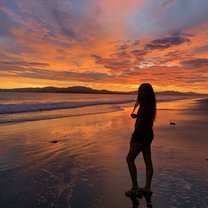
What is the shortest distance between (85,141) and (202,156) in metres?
4.73

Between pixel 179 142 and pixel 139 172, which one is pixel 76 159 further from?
pixel 179 142

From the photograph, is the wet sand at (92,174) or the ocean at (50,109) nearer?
the wet sand at (92,174)

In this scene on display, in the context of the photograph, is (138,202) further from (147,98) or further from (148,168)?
(147,98)

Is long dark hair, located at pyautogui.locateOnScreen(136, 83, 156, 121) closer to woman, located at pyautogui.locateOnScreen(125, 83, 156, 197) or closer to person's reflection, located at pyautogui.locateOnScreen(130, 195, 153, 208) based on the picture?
woman, located at pyautogui.locateOnScreen(125, 83, 156, 197)

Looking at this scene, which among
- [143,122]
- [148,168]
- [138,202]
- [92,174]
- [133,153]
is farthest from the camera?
[92,174]

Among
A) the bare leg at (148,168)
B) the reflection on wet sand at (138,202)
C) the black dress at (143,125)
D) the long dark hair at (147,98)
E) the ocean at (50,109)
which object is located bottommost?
the ocean at (50,109)

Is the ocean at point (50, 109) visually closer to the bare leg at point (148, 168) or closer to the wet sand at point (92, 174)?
the wet sand at point (92, 174)

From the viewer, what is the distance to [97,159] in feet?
25.0

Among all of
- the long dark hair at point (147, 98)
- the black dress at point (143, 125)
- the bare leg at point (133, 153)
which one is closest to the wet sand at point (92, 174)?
the bare leg at point (133, 153)

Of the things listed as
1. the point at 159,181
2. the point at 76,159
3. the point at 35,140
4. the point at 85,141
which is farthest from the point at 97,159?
the point at 35,140

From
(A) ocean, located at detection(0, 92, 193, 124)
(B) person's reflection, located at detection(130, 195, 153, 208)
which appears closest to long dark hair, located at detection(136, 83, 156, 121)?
(B) person's reflection, located at detection(130, 195, 153, 208)

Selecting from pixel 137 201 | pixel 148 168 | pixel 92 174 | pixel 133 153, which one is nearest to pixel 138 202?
pixel 137 201

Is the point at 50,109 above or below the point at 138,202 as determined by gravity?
below

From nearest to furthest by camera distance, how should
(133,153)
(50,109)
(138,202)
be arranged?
(138,202)
(133,153)
(50,109)
